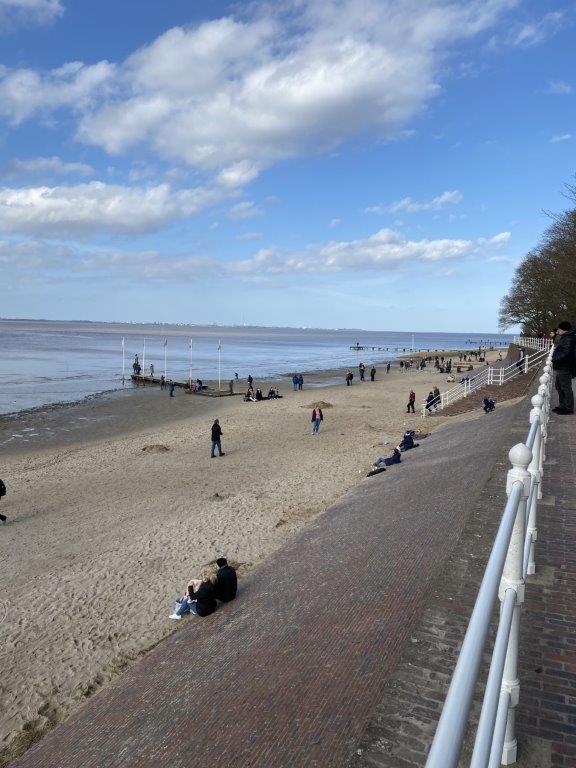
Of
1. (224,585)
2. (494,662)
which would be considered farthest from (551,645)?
(224,585)

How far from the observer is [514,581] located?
2.37m

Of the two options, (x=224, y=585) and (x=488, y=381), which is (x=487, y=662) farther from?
(x=488, y=381)

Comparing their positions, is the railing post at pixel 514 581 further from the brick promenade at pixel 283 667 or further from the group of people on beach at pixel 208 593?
the group of people on beach at pixel 208 593

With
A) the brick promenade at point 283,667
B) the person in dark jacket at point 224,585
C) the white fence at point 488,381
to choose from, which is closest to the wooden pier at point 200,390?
the white fence at point 488,381

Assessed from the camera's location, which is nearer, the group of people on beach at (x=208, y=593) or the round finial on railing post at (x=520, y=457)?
the round finial on railing post at (x=520, y=457)

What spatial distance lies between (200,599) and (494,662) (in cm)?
645

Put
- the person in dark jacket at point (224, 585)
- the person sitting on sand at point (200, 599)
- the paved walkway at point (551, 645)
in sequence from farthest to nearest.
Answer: the person in dark jacket at point (224, 585) → the person sitting on sand at point (200, 599) → the paved walkway at point (551, 645)

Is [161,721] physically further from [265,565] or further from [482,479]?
[482,479]

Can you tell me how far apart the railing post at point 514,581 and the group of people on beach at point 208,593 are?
18.2 ft

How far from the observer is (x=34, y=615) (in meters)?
8.66

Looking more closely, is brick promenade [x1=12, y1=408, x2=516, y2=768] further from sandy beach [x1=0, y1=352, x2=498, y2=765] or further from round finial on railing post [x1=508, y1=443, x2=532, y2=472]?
round finial on railing post [x1=508, y1=443, x2=532, y2=472]

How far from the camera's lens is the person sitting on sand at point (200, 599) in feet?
25.1

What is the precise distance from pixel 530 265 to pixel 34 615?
5994 cm

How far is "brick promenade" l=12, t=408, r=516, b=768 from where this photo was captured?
4.36 metres
